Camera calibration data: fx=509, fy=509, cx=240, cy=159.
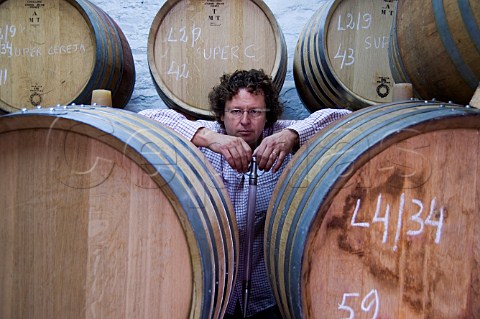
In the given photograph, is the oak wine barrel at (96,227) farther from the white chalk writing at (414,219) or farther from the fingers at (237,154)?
the fingers at (237,154)

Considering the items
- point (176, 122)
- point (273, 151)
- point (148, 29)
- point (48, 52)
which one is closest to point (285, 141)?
point (273, 151)

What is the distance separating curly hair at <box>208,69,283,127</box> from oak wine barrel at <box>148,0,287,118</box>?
242 mm

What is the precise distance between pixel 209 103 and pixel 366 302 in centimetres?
155

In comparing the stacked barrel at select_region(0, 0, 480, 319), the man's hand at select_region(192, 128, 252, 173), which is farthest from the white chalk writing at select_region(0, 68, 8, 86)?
the stacked barrel at select_region(0, 0, 480, 319)

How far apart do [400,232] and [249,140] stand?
1045mm

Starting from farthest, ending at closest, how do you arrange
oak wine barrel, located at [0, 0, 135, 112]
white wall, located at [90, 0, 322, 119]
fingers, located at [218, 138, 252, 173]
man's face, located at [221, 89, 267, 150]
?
1. white wall, located at [90, 0, 322, 119]
2. oak wine barrel, located at [0, 0, 135, 112]
3. man's face, located at [221, 89, 267, 150]
4. fingers, located at [218, 138, 252, 173]

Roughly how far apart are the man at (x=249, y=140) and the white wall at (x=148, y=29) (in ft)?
4.65

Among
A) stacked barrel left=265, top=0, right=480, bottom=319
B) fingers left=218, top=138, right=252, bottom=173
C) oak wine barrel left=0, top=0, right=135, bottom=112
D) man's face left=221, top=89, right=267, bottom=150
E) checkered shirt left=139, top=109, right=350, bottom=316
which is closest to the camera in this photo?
stacked barrel left=265, top=0, right=480, bottom=319

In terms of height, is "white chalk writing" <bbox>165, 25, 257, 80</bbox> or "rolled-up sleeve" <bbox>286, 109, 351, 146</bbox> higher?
"white chalk writing" <bbox>165, 25, 257, 80</bbox>

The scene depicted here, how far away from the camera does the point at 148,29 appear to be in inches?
158

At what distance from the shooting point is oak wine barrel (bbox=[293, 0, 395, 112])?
264 cm

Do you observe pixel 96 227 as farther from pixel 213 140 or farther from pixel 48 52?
pixel 48 52

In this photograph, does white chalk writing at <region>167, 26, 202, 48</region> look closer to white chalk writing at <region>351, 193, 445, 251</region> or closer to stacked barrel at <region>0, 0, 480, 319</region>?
stacked barrel at <region>0, 0, 480, 319</region>

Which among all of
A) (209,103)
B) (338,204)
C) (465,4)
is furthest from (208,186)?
(209,103)
